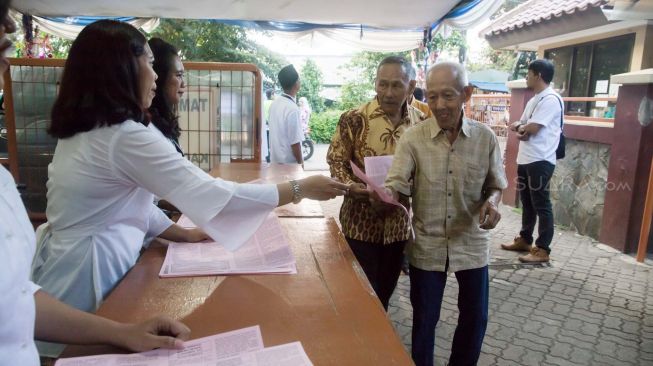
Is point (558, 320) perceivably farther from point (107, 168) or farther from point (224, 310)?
point (107, 168)

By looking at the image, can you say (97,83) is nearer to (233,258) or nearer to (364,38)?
(233,258)

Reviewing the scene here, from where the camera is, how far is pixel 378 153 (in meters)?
2.44

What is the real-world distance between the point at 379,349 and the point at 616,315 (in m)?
A: 3.21

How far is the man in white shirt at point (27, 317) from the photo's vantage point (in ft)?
2.66

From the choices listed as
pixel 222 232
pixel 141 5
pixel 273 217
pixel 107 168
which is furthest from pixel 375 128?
pixel 141 5

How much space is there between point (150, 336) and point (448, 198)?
4.79 ft

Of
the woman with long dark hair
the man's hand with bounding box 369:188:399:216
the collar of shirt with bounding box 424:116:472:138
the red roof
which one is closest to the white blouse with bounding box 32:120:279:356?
the man's hand with bounding box 369:188:399:216

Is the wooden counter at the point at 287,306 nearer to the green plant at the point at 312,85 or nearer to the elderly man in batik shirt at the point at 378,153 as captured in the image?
the elderly man in batik shirt at the point at 378,153

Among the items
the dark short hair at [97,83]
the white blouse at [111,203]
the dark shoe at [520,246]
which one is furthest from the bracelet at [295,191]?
the dark shoe at [520,246]

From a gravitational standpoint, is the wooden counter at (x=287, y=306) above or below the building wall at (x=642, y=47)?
below

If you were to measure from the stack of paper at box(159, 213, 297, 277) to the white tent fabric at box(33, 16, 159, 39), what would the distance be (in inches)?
203

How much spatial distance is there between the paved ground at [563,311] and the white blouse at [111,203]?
1.91 meters

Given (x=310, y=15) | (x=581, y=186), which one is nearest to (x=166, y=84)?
(x=310, y=15)

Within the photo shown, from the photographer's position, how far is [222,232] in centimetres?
142
